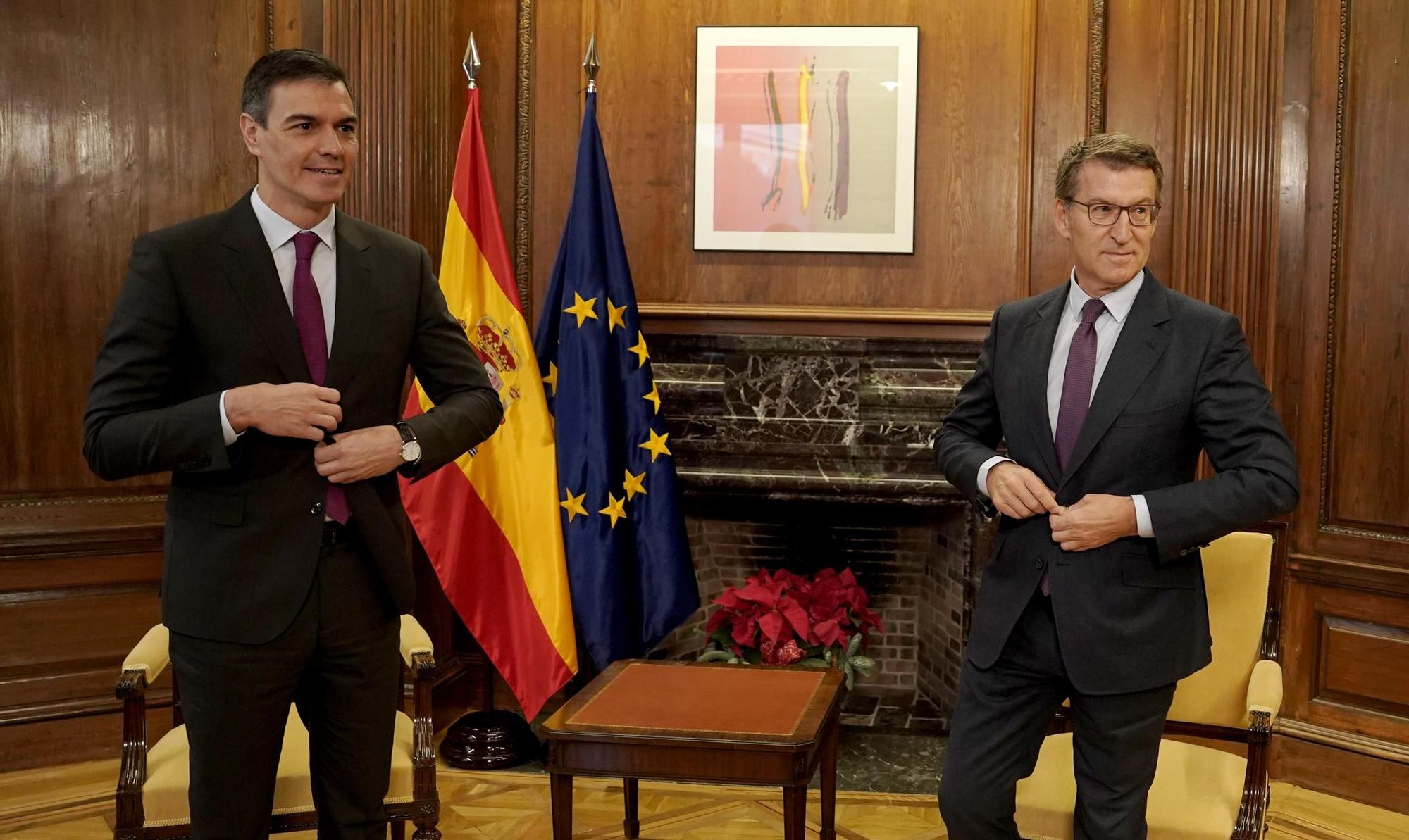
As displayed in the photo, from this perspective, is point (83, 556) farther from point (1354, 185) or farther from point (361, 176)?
point (1354, 185)

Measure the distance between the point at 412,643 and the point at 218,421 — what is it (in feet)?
3.40

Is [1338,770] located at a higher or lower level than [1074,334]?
lower

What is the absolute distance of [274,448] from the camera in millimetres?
1862

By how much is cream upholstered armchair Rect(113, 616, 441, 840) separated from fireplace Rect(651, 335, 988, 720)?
5.32 ft

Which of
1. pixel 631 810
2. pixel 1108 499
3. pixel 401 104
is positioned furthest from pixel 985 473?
pixel 401 104

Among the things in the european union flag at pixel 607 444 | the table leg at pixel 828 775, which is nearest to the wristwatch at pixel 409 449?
the table leg at pixel 828 775

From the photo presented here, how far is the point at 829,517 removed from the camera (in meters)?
4.52

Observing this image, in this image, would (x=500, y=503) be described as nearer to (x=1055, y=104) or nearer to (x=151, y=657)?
(x=151, y=657)

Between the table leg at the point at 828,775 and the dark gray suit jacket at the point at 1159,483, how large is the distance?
915 mm

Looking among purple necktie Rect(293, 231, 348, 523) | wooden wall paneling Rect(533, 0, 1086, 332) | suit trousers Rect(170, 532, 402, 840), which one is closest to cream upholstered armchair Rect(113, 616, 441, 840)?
suit trousers Rect(170, 532, 402, 840)

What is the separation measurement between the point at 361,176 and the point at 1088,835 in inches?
119

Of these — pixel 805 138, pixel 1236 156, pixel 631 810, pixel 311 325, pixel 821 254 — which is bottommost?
pixel 631 810

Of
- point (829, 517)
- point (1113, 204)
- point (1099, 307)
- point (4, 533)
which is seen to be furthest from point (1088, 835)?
point (4, 533)

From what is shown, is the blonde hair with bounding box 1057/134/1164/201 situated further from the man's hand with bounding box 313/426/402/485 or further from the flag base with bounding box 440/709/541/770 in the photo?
the flag base with bounding box 440/709/541/770
